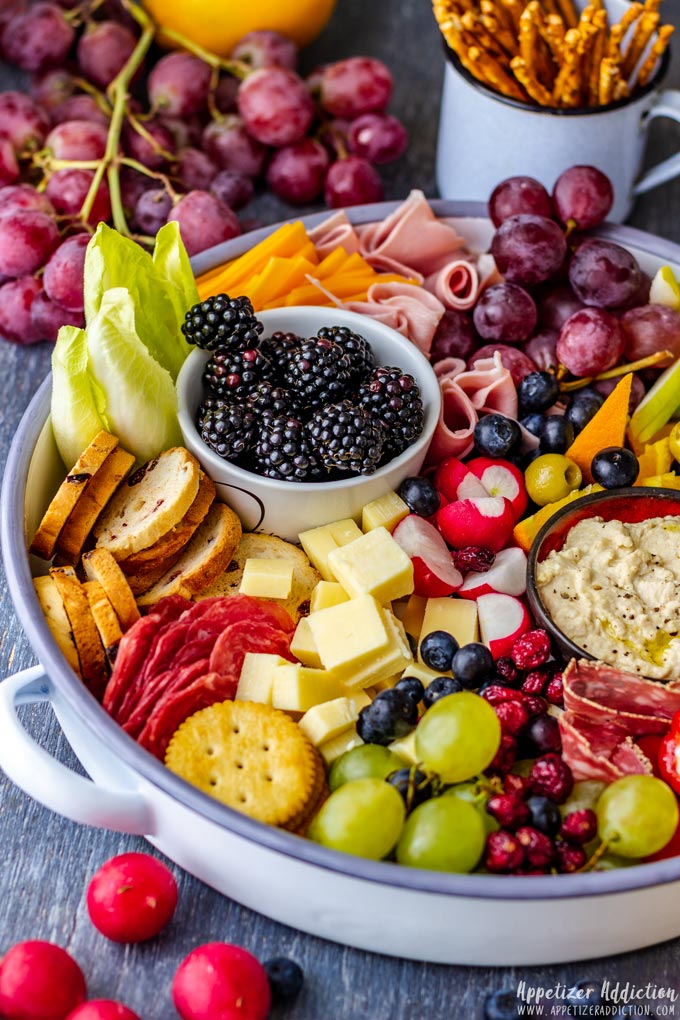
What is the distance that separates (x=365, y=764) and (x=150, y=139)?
51.0 inches

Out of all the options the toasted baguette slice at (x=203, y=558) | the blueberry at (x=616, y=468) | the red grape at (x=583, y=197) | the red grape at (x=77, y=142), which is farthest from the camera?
the red grape at (x=77, y=142)

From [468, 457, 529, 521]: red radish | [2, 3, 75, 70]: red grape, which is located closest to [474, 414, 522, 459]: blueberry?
[468, 457, 529, 521]: red radish

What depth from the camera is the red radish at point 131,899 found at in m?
1.10

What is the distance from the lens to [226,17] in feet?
6.75

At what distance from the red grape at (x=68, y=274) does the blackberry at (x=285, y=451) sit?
486 mm

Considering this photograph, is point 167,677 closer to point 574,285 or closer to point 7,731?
point 7,731

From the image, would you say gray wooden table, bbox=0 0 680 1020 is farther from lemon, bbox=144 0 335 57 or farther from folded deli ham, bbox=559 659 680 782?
lemon, bbox=144 0 335 57

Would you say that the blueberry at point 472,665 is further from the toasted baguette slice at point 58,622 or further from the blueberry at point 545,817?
the toasted baguette slice at point 58,622

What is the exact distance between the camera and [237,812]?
1.02 metres

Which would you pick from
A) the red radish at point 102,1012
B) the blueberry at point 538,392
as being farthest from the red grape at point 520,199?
the red radish at point 102,1012

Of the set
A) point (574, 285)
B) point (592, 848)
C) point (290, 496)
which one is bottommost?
point (592, 848)

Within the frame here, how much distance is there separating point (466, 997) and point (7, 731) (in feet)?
1.81

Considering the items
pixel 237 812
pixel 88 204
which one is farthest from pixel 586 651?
pixel 88 204

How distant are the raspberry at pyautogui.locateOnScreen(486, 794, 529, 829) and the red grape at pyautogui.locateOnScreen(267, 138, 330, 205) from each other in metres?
1.31
